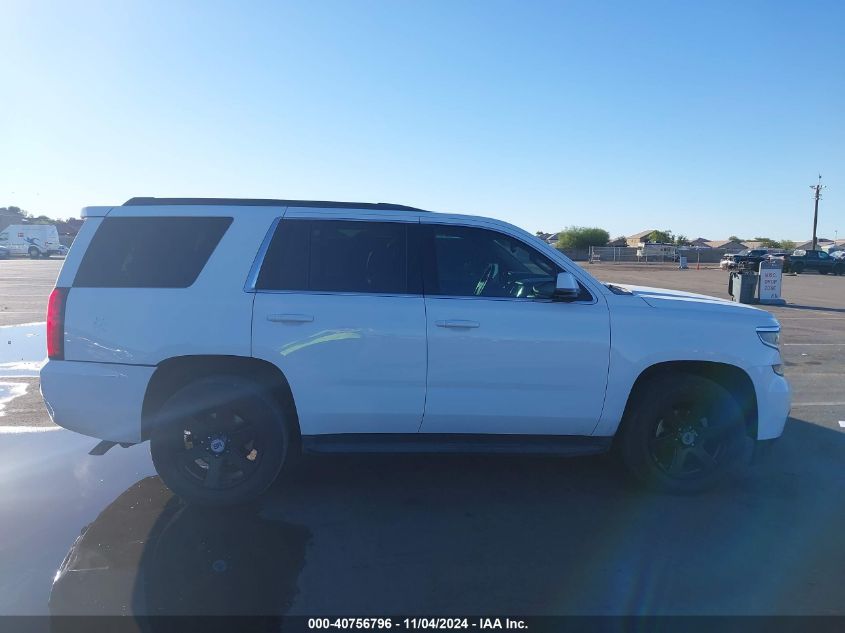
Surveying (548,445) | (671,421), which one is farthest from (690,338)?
(548,445)

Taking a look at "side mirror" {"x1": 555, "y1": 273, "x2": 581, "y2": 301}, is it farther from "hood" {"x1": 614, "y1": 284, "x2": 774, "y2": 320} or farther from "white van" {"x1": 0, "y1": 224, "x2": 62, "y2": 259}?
"white van" {"x1": 0, "y1": 224, "x2": 62, "y2": 259}

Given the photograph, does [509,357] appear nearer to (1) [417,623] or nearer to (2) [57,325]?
(1) [417,623]

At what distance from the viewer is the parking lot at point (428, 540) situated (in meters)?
3.31

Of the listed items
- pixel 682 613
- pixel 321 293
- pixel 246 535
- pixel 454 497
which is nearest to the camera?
pixel 682 613

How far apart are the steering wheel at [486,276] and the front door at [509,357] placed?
0.04ft

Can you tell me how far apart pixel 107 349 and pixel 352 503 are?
1.98 meters

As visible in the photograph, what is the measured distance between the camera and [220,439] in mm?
4230

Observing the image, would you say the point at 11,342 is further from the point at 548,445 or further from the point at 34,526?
the point at 548,445

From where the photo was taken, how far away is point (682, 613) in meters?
3.20

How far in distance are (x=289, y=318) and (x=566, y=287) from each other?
1877 mm

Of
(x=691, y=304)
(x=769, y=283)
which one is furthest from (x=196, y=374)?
(x=769, y=283)

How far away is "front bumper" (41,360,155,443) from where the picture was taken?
4.12 meters

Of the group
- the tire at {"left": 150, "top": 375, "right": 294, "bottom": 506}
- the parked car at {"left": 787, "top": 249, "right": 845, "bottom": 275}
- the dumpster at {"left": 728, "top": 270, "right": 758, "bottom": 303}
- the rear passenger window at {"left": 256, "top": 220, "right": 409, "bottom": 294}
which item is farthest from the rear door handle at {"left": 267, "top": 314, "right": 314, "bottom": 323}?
the parked car at {"left": 787, "top": 249, "right": 845, "bottom": 275}

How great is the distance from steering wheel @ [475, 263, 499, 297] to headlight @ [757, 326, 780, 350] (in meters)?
1.95
